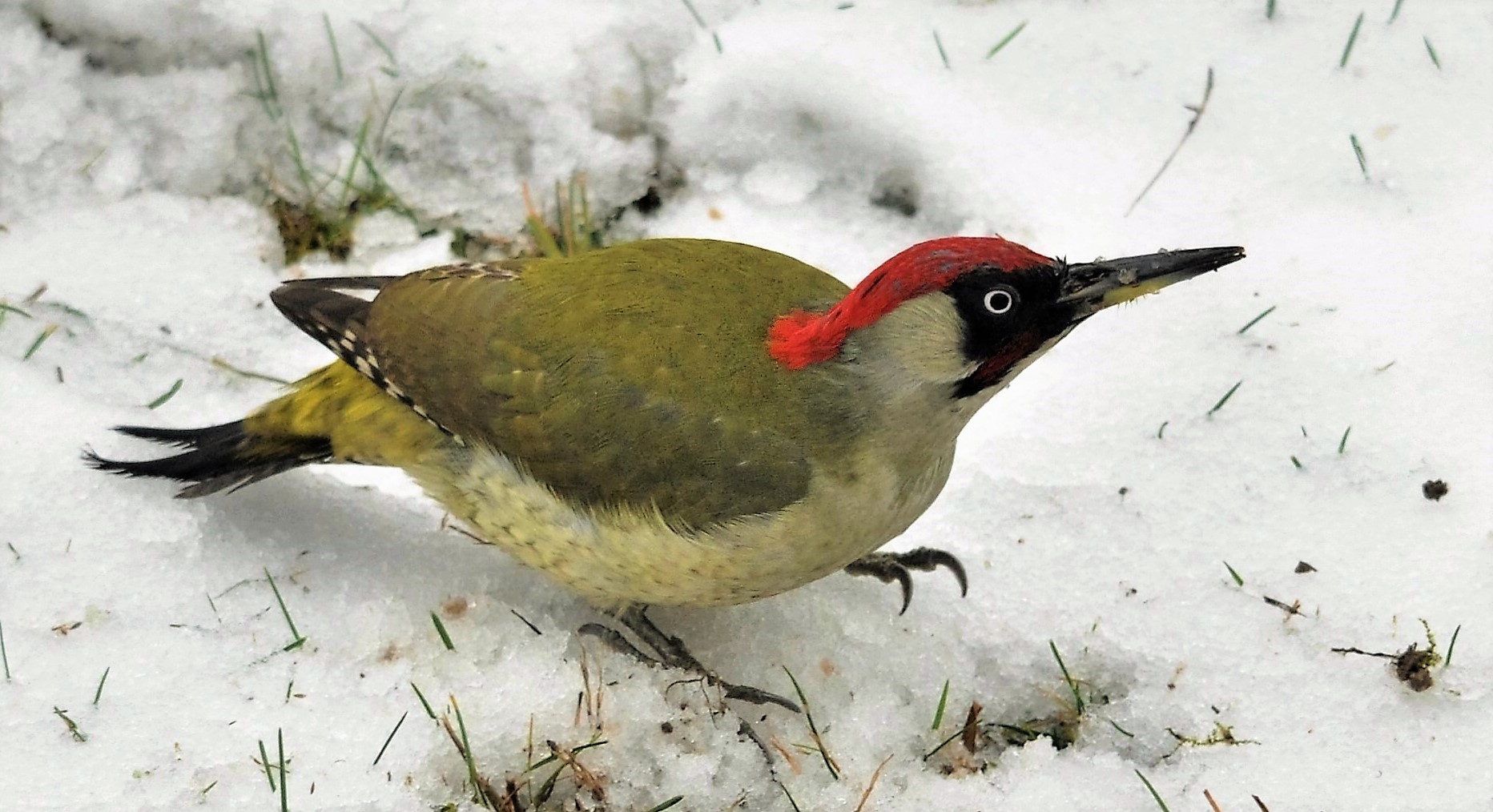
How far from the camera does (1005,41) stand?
383cm

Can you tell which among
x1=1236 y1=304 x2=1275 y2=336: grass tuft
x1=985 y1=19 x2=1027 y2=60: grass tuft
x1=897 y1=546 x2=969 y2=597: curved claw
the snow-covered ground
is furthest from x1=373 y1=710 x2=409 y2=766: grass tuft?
x1=985 y1=19 x2=1027 y2=60: grass tuft

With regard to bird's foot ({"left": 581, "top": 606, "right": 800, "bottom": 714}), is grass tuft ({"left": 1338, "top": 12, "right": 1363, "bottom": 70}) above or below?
above

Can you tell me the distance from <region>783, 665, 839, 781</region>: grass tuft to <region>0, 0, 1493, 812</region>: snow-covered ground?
26 millimetres

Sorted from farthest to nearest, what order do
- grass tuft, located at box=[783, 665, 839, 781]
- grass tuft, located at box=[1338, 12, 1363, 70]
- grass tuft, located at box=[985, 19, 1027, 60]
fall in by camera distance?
grass tuft, located at box=[985, 19, 1027, 60]
grass tuft, located at box=[1338, 12, 1363, 70]
grass tuft, located at box=[783, 665, 839, 781]

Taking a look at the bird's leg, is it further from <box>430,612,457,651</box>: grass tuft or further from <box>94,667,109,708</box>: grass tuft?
<box>94,667,109,708</box>: grass tuft

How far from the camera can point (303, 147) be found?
12.7ft

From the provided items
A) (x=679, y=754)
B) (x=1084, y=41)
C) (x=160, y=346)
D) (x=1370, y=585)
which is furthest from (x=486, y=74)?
(x=1370, y=585)

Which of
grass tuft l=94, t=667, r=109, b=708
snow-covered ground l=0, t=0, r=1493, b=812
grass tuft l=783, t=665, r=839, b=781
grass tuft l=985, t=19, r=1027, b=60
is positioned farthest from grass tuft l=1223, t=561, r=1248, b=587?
grass tuft l=94, t=667, r=109, b=708

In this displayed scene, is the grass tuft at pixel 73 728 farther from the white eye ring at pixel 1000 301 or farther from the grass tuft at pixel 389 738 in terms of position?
the white eye ring at pixel 1000 301

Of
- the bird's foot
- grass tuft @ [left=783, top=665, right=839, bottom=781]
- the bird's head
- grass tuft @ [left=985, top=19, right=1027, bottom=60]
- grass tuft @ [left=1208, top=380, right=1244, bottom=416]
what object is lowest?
grass tuft @ [left=783, top=665, right=839, bottom=781]

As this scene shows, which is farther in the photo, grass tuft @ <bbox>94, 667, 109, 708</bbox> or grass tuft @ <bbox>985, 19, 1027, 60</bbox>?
grass tuft @ <bbox>985, 19, 1027, 60</bbox>

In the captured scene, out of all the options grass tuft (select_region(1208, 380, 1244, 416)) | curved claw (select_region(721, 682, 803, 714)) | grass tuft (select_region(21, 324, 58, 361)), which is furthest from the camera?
grass tuft (select_region(21, 324, 58, 361))

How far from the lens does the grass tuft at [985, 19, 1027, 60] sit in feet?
12.5

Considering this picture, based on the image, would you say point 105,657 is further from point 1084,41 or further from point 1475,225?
point 1475,225
